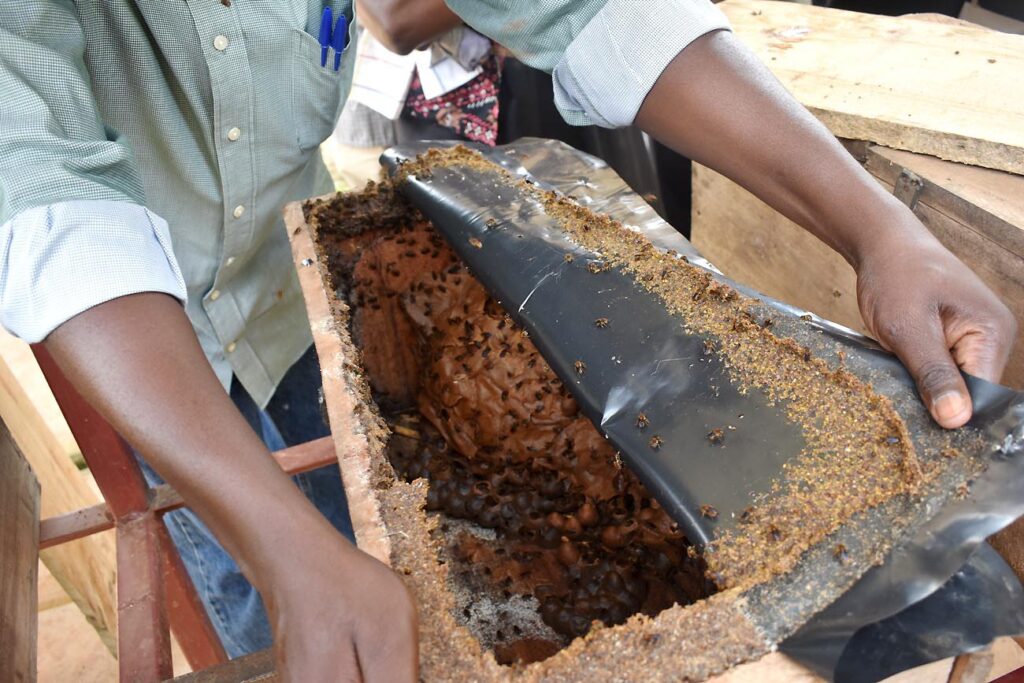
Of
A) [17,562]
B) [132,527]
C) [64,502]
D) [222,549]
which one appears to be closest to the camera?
[17,562]

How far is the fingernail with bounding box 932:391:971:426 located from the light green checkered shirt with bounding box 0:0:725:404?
769 millimetres

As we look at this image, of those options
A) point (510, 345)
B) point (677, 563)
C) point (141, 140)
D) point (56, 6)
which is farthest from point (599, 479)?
point (56, 6)

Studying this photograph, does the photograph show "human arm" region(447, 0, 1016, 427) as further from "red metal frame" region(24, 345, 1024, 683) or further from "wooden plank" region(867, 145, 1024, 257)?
"red metal frame" region(24, 345, 1024, 683)

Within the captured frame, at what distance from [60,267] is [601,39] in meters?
1.00

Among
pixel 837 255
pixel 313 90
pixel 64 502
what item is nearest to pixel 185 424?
pixel 313 90

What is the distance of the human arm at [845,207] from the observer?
1.16 metres

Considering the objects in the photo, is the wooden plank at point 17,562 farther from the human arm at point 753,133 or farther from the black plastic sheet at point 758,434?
the human arm at point 753,133

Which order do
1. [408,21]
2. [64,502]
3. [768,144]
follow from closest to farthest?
[768,144] → [408,21] → [64,502]

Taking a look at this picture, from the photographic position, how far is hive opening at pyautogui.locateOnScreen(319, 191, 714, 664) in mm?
1478

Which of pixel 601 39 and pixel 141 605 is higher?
pixel 601 39

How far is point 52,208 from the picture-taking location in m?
1.09

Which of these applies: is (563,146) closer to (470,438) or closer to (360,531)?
(470,438)

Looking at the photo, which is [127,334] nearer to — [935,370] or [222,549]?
[935,370]

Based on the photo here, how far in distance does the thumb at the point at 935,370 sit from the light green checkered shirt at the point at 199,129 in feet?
2.15
